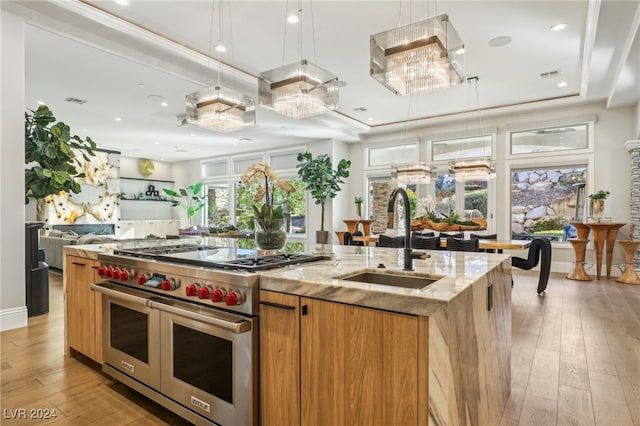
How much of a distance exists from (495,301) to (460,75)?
1588 mm

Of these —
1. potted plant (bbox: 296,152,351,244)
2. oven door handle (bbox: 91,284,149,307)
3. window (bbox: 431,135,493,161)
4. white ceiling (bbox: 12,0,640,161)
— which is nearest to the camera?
oven door handle (bbox: 91,284,149,307)

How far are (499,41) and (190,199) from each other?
11.1 metres

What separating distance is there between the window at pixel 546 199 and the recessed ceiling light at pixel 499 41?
144 inches

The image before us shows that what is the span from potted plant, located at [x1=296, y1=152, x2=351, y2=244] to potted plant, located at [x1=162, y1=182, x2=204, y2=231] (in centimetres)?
519

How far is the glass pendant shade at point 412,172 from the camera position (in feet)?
21.2

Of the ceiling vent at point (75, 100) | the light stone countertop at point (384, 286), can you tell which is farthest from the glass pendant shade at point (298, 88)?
the ceiling vent at point (75, 100)

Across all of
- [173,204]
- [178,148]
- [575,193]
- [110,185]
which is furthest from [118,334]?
[173,204]

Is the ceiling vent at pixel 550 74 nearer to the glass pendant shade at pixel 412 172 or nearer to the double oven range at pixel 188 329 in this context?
the glass pendant shade at pixel 412 172

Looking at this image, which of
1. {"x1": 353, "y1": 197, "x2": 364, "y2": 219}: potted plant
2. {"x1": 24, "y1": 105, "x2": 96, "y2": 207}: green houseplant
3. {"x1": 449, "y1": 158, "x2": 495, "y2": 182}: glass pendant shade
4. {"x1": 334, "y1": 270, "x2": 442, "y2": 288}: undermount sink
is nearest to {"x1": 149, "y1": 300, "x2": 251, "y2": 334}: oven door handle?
{"x1": 334, "y1": 270, "x2": 442, "y2": 288}: undermount sink

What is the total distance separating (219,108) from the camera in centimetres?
323

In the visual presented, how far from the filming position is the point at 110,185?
35.7ft

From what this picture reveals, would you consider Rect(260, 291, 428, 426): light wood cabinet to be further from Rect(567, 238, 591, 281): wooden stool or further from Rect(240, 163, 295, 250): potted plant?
Rect(567, 238, 591, 281): wooden stool

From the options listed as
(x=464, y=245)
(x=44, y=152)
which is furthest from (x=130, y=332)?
(x=464, y=245)

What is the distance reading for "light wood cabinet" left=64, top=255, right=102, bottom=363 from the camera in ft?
7.74
